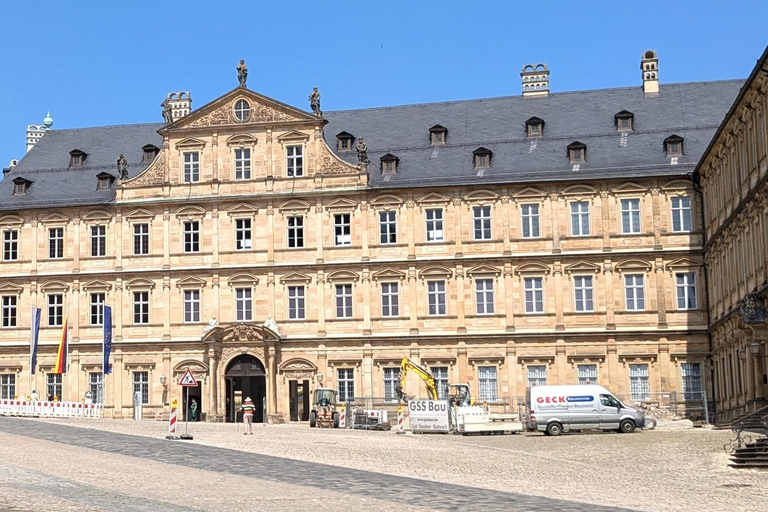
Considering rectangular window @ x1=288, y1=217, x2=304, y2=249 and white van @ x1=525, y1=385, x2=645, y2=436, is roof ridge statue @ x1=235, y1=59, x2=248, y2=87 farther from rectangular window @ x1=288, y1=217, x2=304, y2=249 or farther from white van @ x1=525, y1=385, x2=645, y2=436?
white van @ x1=525, y1=385, x2=645, y2=436

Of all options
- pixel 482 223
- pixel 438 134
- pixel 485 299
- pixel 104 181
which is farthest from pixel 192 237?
pixel 485 299

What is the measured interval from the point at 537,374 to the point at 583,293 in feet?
14.8

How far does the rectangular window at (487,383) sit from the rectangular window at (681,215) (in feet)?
36.8

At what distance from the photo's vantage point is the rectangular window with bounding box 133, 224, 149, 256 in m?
65.8

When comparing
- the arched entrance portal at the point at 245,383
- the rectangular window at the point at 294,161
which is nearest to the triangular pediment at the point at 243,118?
the rectangular window at the point at 294,161

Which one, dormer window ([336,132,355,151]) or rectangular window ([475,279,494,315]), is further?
dormer window ([336,132,355,151])

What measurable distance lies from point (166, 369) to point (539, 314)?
19.0m

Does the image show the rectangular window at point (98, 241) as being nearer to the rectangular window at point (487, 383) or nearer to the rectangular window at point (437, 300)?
the rectangular window at point (437, 300)

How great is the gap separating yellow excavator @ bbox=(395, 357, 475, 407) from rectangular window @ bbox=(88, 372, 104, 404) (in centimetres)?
1545

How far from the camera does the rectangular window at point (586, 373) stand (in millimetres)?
61438

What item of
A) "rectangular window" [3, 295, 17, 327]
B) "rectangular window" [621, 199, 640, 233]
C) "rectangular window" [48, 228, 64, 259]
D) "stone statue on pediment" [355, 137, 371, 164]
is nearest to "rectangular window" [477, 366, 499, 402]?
"rectangular window" [621, 199, 640, 233]

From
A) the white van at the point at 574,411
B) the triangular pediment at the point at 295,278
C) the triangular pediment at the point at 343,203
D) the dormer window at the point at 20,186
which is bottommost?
the white van at the point at 574,411

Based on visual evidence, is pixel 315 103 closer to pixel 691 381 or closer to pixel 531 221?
pixel 531 221

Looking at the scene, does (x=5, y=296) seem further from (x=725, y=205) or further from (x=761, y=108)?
(x=761, y=108)
